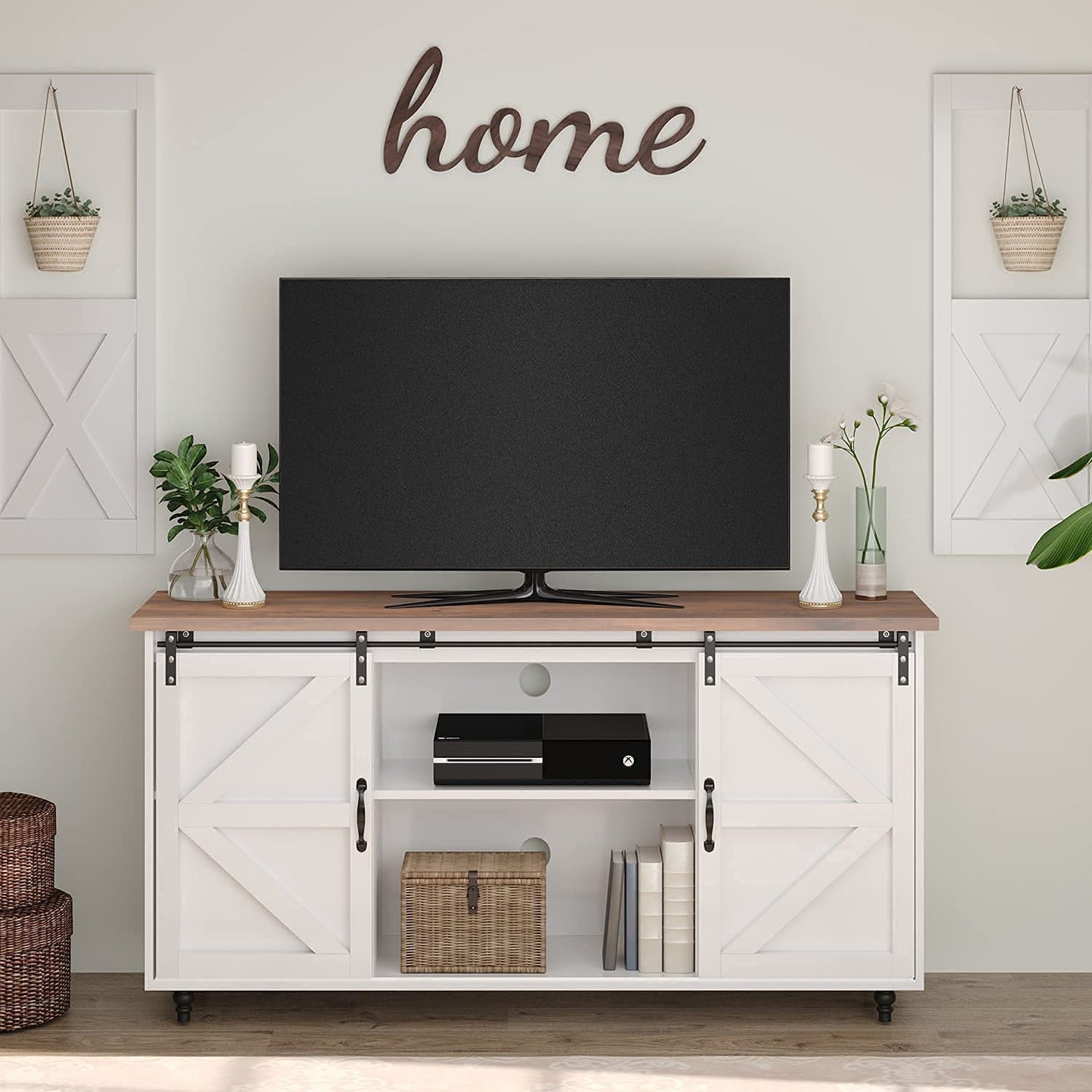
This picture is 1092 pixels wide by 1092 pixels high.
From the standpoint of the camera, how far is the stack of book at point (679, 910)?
10.4ft

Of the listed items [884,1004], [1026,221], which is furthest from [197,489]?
[1026,221]

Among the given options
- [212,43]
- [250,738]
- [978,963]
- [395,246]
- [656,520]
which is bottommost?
[978,963]

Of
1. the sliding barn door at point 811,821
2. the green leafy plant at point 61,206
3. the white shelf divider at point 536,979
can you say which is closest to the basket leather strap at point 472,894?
the white shelf divider at point 536,979

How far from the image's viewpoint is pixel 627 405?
3221mm

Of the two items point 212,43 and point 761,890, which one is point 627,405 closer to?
point 761,890

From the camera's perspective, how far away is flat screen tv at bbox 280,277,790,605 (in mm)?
3213

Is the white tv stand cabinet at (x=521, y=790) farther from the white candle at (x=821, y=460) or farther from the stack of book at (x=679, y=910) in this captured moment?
the white candle at (x=821, y=460)

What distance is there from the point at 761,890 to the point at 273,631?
1261 mm

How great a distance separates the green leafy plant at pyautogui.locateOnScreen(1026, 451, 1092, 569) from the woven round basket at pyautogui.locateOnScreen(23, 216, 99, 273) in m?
2.40

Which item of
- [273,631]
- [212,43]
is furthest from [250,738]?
[212,43]

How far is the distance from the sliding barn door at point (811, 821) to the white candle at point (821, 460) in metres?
0.42

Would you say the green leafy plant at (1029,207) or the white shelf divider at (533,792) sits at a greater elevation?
the green leafy plant at (1029,207)

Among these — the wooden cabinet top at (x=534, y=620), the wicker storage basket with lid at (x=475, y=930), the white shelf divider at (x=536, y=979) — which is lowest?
the white shelf divider at (x=536, y=979)

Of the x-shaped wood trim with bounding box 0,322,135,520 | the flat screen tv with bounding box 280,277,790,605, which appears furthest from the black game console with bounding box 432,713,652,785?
the x-shaped wood trim with bounding box 0,322,135,520
